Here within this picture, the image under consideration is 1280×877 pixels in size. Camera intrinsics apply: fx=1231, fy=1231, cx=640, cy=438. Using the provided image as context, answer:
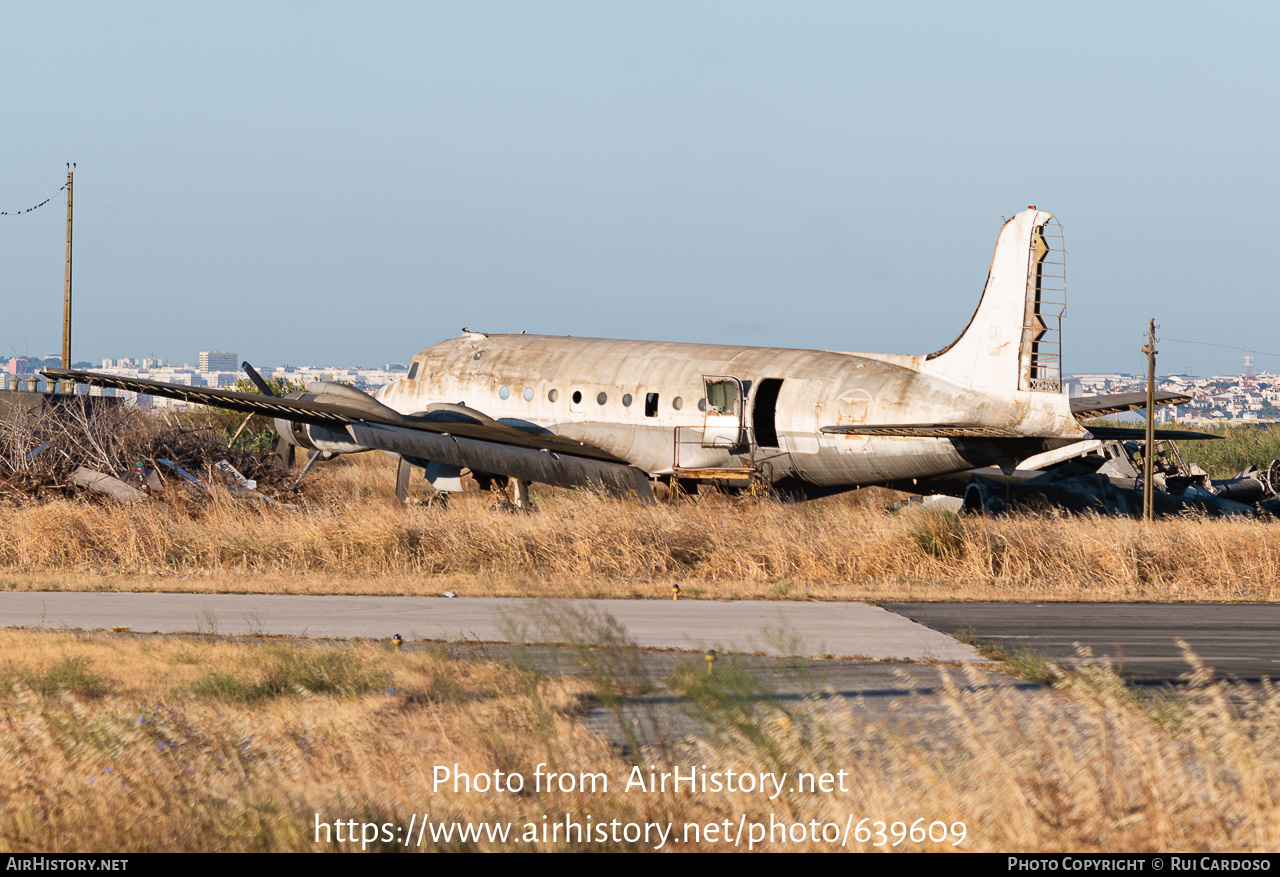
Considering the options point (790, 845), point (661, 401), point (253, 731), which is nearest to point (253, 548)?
point (661, 401)

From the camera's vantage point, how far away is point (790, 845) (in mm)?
6586

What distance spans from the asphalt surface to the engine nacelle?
14655mm

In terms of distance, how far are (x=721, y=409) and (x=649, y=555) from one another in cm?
649

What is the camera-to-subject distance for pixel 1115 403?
90.3 ft

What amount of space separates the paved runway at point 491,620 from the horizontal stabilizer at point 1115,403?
1135 centimetres

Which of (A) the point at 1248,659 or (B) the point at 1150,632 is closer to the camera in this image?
(A) the point at 1248,659

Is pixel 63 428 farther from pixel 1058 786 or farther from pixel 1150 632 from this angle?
pixel 1058 786

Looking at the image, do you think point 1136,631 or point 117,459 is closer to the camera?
point 1136,631


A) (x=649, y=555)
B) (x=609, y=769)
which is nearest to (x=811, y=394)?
(x=649, y=555)

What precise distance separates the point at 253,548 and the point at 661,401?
9910 millimetres

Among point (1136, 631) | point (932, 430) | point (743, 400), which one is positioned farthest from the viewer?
point (743, 400)

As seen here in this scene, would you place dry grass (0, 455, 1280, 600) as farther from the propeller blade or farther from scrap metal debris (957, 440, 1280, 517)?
the propeller blade

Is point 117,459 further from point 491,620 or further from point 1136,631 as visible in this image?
point 1136,631
